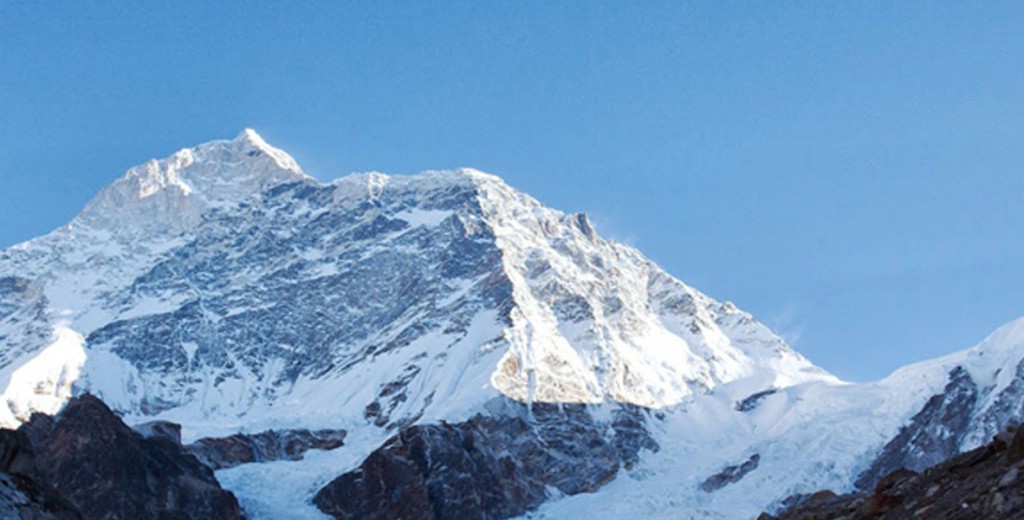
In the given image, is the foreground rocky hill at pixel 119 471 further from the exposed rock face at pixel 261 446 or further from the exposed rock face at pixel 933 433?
the exposed rock face at pixel 933 433

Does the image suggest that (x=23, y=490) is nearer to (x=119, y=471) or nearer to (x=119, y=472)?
(x=119, y=472)

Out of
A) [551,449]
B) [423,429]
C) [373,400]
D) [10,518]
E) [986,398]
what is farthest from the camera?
[373,400]

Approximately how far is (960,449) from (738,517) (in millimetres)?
24552

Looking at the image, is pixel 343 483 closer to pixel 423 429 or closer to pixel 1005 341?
pixel 423 429

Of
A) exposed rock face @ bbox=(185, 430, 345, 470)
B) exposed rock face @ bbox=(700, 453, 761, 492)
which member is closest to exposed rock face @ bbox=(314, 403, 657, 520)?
exposed rock face @ bbox=(185, 430, 345, 470)

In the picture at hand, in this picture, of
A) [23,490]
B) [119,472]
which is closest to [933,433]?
[119,472]

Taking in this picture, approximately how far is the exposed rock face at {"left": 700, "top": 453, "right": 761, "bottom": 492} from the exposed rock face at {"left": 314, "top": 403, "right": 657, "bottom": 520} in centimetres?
1891

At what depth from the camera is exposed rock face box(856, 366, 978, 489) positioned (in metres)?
151

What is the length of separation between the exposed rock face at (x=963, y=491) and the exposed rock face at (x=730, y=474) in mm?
133983

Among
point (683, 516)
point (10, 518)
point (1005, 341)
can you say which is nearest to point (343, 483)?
point (683, 516)

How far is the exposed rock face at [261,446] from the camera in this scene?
557 ft

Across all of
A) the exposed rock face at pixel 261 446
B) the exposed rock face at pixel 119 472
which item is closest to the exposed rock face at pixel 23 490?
the exposed rock face at pixel 119 472

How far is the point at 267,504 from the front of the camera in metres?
154

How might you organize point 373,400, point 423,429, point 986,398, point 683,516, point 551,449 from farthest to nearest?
point 373,400
point 551,449
point 423,429
point 986,398
point 683,516
